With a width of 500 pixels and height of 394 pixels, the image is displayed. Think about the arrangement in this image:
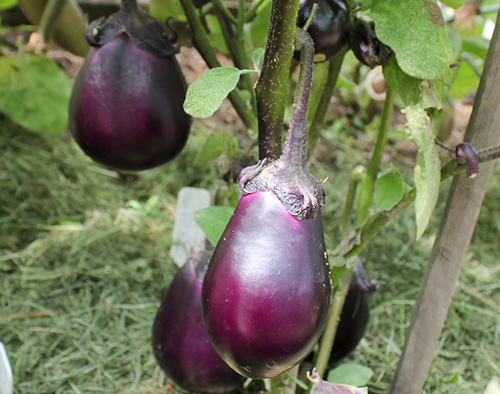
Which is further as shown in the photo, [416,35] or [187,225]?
[187,225]

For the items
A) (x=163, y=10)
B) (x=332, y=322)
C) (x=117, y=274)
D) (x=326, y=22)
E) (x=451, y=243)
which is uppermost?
(x=326, y=22)

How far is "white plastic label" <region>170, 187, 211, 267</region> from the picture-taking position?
1001mm

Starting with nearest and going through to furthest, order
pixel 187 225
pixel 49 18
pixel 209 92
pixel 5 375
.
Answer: pixel 209 92 < pixel 5 375 < pixel 187 225 < pixel 49 18

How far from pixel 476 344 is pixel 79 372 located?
0.62 metres

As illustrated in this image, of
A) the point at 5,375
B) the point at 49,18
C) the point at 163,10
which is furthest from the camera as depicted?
the point at 49,18

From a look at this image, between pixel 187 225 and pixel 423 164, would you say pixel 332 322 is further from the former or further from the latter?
pixel 187 225

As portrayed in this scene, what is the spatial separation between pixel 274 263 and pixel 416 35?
0.79 ft

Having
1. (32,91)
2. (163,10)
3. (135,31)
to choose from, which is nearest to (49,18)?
(32,91)

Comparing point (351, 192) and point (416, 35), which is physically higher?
point (416, 35)

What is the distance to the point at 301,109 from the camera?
464 millimetres

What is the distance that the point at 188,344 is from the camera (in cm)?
76

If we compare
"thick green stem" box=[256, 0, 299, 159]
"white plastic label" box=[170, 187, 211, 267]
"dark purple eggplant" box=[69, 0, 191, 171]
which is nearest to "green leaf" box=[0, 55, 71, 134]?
"white plastic label" box=[170, 187, 211, 267]

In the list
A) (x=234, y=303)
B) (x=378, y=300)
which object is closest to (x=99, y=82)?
(x=234, y=303)

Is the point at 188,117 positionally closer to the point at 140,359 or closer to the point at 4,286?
the point at 140,359
